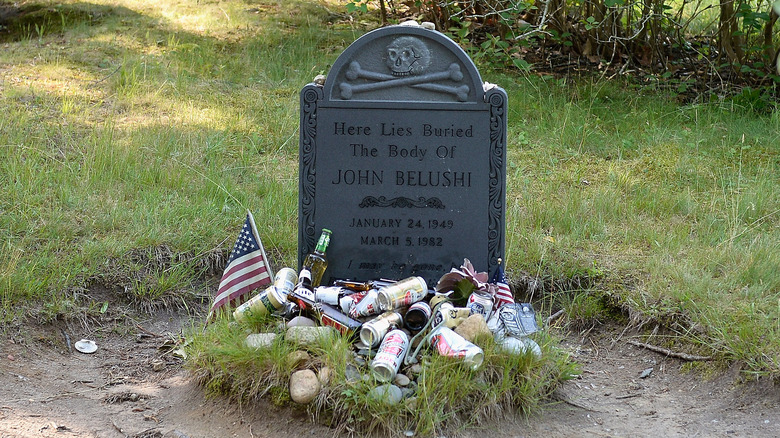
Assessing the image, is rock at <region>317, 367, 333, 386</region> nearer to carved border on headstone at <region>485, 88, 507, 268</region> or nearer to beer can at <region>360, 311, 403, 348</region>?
beer can at <region>360, 311, 403, 348</region>

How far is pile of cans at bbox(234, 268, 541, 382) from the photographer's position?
3320mm

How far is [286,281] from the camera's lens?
395cm

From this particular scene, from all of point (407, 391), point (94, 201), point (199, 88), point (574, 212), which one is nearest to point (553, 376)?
point (407, 391)

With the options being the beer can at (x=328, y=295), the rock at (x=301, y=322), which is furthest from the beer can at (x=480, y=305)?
the rock at (x=301, y=322)

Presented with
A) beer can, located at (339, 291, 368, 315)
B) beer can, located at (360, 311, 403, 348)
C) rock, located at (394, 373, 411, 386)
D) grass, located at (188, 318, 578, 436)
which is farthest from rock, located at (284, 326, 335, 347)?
rock, located at (394, 373, 411, 386)

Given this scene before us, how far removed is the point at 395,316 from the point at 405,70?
131 cm

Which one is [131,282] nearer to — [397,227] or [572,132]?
[397,227]

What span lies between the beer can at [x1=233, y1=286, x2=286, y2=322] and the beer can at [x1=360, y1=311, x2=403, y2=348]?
19.1 inches

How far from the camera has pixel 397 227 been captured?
4176 mm

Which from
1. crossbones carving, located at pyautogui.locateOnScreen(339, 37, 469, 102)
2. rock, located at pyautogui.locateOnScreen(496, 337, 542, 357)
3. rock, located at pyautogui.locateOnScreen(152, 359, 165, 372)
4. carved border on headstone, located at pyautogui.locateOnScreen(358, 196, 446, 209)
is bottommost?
rock, located at pyautogui.locateOnScreen(152, 359, 165, 372)

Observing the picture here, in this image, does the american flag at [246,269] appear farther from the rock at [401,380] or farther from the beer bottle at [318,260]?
the rock at [401,380]

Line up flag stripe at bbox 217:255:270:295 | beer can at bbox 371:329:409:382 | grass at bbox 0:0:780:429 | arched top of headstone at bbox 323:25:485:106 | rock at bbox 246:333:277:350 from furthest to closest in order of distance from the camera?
1. grass at bbox 0:0:780:429
2. flag stripe at bbox 217:255:270:295
3. arched top of headstone at bbox 323:25:485:106
4. rock at bbox 246:333:277:350
5. beer can at bbox 371:329:409:382

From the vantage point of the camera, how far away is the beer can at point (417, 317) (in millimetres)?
3596

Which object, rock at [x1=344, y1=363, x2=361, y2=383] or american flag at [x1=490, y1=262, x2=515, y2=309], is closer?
rock at [x1=344, y1=363, x2=361, y2=383]
